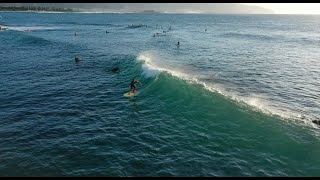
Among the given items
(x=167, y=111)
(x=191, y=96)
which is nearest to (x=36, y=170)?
(x=167, y=111)

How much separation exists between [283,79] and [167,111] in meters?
22.8

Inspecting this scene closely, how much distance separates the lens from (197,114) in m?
27.9

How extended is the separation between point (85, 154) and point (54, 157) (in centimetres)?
194

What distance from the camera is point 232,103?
29.8m

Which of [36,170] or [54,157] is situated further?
[54,157]

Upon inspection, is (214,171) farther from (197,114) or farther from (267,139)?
(197,114)

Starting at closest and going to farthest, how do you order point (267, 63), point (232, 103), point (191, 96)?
1. point (232, 103)
2. point (191, 96)
3. point (267, 63)

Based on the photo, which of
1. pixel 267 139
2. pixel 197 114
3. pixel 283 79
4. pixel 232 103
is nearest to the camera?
pixel 267 139

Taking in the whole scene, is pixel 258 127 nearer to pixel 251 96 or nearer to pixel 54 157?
pixel 251 96

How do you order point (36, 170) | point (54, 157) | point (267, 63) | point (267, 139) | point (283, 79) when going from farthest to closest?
point (267, 63), point (283, 79), point (267, 139), point (54, 157), point (36, 170)

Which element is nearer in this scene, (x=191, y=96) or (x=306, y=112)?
(x=306, y=112)

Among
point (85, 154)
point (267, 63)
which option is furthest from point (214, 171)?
point (267, 63)

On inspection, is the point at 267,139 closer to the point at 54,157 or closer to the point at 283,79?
the point at 54,157

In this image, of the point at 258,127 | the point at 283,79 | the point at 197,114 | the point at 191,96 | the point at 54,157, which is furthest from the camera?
the point at 283,79
